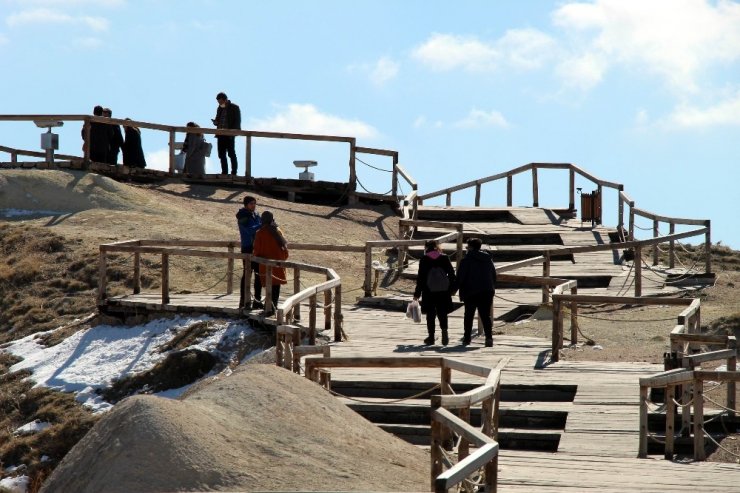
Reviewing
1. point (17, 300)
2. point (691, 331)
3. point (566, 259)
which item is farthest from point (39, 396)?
point (566, 259)

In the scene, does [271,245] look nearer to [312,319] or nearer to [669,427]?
[312,319]

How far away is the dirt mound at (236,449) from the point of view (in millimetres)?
11008

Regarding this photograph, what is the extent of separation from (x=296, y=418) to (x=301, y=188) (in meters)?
23.2

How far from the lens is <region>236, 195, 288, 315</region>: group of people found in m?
21.8

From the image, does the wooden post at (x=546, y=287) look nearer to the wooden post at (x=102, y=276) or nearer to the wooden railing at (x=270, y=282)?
the wooden railing at (x=270, y=282)

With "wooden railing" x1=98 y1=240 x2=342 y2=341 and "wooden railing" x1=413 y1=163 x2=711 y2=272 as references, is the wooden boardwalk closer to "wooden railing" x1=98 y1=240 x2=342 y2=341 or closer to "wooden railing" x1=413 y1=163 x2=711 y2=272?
"wooden railing" x1=98 y1=240 x2=342 y2=341

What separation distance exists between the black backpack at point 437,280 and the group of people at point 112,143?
47.7 feet

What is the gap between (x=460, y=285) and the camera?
65.7 ft

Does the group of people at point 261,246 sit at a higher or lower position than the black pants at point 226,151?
lower

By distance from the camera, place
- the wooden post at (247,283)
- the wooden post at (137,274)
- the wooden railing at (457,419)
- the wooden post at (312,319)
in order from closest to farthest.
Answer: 1. the wooden railing at (457,419)
2. the wooden post at (312,319)
3. the wooden post at (247,283)
4. the wooden post at (137,274)

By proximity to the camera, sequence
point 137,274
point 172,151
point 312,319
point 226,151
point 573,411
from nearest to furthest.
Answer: point 573,411
point 312,319
point 137,274
point 172,151
point 226,151

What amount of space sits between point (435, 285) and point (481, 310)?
0.74 m

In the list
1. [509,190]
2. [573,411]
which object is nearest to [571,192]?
[509,190]

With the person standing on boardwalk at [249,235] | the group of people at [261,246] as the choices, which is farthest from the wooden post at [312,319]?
the person standing on boardwalk at [249,235]
